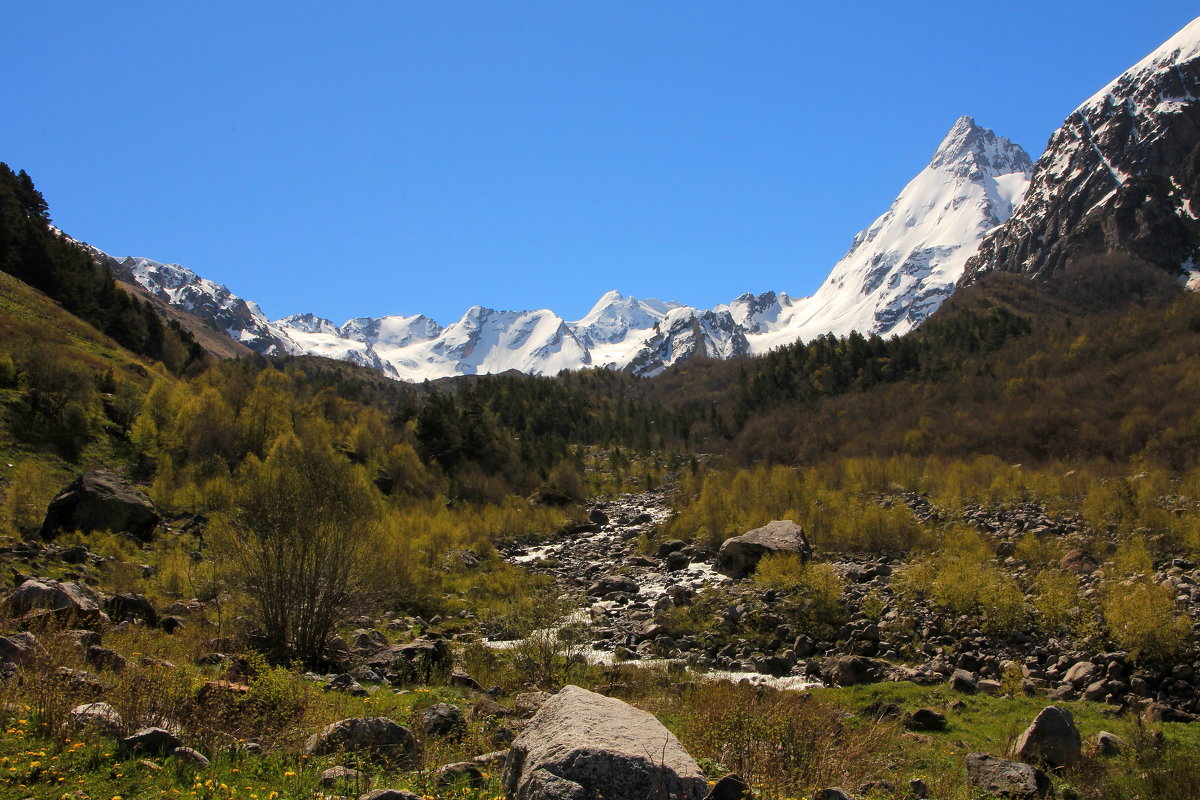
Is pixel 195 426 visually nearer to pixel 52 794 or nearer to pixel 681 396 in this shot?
pixel 52 794

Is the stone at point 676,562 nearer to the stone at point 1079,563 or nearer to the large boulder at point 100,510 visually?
the stone at point 1079,563

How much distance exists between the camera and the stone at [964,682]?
18.1 m

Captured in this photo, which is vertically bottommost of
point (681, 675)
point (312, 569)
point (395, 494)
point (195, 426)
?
point (681, 675)

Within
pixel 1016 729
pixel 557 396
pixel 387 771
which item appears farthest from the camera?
pixel 557 396

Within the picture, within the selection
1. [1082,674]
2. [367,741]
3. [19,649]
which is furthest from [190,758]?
[1082,674]

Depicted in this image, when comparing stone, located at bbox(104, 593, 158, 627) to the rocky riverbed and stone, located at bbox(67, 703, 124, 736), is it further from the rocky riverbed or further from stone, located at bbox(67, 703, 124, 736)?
the rocky riverbed

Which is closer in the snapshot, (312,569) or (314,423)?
(312,569)

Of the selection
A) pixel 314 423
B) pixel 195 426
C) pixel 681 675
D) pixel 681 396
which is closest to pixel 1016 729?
pixel 681 675

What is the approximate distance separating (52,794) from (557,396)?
135472mm

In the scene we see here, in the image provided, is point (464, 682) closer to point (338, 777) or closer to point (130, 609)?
point (130, 609)

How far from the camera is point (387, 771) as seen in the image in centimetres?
952

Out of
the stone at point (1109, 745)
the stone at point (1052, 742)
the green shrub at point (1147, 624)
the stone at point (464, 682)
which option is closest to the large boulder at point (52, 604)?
the stone at point (464, 682)

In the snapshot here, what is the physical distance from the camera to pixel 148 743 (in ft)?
28.5

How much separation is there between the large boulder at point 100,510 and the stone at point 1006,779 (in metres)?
32.0
